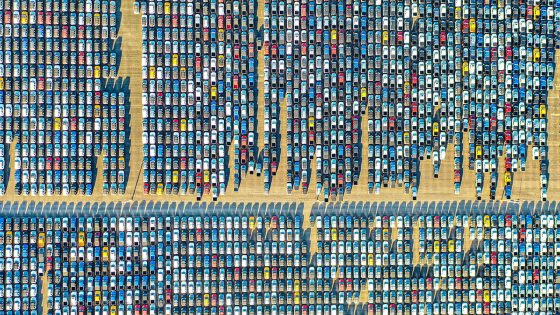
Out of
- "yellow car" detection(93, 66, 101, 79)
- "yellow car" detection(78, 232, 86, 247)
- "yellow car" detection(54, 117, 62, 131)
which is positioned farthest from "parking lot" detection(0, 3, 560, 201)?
"yellow car" detection(54, 117, 62, 131)

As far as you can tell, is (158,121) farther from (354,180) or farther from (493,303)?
(493,303)

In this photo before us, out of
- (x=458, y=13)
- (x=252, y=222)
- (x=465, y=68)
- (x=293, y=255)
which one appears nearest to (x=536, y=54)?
(x=465, y=68)

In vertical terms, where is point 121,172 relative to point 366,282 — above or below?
above

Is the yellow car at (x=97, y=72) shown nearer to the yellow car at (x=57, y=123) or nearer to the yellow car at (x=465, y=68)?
the yellow car at (x=57, y=123)

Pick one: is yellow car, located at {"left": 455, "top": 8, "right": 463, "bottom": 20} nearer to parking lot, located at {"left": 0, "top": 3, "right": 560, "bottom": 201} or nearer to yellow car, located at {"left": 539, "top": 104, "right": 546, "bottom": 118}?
parking lot, located at {"left": 0, "top": 3, "right": 560, "bottom": 201}

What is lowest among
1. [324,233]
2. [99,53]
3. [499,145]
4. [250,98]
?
[324,233]

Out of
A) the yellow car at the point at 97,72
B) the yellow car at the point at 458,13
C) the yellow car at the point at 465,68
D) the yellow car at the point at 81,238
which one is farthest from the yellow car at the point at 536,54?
the yellow car at the point at 81,238

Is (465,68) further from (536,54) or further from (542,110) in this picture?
(542,110)

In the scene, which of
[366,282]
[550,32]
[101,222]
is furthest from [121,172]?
[550,32]

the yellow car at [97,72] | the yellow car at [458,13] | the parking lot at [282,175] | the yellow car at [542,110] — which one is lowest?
the parking lot at [282,175]

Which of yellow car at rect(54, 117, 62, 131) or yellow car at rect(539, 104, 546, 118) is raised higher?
yellow car at rect(539, 104, 546, 118)

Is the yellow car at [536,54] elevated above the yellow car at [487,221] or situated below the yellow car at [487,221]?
above
